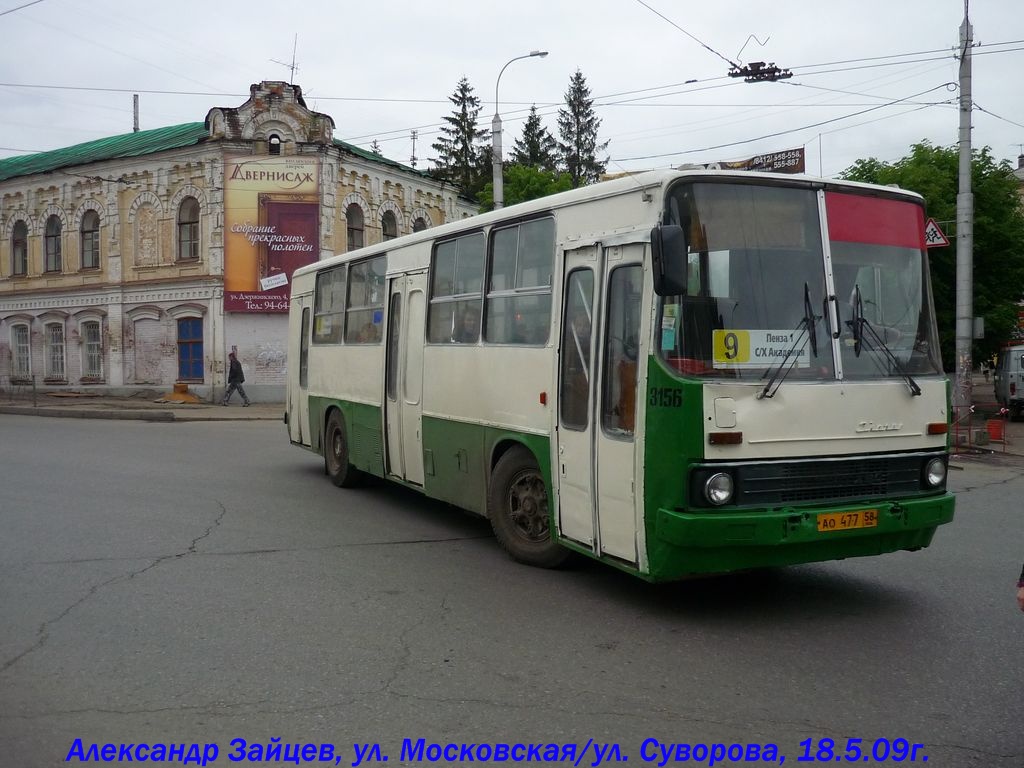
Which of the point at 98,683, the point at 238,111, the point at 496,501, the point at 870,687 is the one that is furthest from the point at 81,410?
the point at 870,687

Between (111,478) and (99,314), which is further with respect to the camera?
(99,314)

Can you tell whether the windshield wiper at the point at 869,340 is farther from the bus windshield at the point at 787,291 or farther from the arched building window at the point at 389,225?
the arched building window at the point at 389,225

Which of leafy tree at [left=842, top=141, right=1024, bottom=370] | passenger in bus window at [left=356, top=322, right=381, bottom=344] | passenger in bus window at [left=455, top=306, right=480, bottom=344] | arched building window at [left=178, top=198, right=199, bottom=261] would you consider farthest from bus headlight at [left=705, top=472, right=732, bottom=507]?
arched building window at [left=178, top=198, right=199, bottom=261]

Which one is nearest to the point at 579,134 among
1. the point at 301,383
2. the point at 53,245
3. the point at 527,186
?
the point at 527,186

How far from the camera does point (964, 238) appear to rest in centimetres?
1833

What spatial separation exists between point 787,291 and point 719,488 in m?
1.31

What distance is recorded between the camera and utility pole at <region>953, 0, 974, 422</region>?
1823 cm

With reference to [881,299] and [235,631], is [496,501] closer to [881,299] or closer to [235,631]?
[235,631]

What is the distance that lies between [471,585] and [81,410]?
21.9 metres

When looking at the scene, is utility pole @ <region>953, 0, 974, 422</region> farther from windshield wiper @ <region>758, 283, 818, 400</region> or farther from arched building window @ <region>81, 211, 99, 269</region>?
arched building window @ <region>81, 211, 99, 269</region>

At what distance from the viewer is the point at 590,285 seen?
6.66 m

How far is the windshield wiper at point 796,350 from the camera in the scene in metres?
5.75

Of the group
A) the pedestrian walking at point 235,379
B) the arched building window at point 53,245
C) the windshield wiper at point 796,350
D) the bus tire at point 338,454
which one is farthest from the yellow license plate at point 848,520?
the arched building window at point 53,245

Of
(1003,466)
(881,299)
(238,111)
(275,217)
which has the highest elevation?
Answer: (238,111)
